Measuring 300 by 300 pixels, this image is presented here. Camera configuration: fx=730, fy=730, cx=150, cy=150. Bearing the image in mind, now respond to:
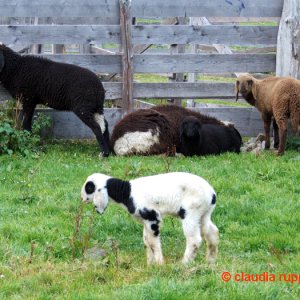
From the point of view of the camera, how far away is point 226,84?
13.0 metres

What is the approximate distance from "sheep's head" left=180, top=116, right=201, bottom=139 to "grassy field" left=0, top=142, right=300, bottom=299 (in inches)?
22.0

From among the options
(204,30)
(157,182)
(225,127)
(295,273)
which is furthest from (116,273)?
(204,30)

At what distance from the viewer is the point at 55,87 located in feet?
37.4

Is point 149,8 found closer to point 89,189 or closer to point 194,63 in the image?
point 194,63

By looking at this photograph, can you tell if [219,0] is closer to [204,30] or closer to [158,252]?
[204,30]

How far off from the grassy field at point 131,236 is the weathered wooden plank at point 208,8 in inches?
116

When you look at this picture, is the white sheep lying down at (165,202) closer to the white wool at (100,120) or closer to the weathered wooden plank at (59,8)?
the white wool at (100,120)

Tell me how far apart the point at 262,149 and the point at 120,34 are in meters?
3.04

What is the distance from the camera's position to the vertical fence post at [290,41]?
1228 centimetres

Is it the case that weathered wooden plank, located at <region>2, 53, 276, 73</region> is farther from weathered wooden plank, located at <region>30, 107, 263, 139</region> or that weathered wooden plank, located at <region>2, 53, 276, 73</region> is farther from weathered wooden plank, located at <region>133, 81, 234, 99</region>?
weathered wooden plank, located at <region>30, 107, 263, 139</region>

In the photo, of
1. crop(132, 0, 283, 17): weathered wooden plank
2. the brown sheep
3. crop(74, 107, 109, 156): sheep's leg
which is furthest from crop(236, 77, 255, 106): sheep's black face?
crop(74, 107, 109, 156): sheep's leg

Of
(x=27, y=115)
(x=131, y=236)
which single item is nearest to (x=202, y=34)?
(x=27, y=115)

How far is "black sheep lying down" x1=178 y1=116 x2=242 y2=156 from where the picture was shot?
37.0 feet

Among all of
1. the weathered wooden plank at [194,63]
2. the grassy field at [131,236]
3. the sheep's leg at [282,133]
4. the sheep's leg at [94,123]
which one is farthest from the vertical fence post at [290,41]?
the sheep's leg at [94,123]
